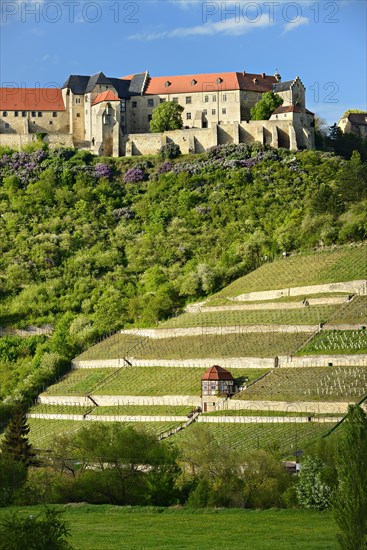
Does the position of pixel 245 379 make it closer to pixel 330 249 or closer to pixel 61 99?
pixel 330 249

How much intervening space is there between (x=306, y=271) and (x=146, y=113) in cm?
3969

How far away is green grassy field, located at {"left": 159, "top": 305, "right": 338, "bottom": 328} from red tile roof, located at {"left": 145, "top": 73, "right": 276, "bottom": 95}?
39.8 meters

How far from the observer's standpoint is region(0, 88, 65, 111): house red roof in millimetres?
137875

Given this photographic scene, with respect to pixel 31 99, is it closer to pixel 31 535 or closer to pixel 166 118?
pixel 166 118

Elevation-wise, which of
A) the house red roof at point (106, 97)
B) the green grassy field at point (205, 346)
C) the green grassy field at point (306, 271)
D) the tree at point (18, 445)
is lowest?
the tree at point (18, 445)

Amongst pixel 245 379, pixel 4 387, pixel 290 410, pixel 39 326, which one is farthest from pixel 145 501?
pixel 39 326

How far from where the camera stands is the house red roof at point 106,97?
440 ft

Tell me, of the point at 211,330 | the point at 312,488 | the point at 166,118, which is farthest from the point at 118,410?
the point at 166,118

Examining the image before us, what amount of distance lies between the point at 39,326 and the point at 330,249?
75.9 feet

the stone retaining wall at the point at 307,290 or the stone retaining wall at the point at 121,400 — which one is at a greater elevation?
the stone retaining wall at the point at 307,290

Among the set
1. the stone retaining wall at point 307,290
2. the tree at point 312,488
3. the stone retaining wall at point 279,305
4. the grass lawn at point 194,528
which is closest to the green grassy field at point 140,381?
the stone retaining wall at point 279,305

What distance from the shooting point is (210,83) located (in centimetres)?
13600

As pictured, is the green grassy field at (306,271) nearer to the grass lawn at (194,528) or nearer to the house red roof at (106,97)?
the house red roof at (106,97)

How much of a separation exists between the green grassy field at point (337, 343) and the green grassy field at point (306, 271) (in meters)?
9.75
